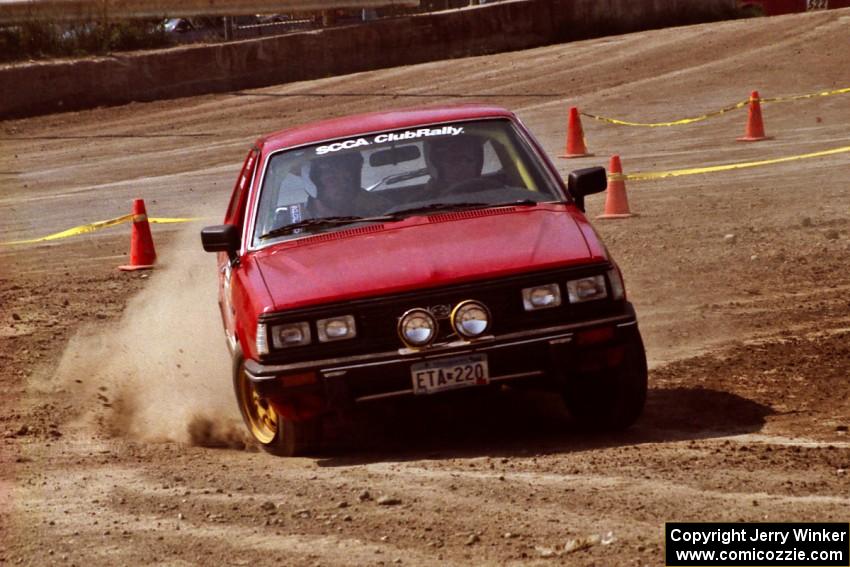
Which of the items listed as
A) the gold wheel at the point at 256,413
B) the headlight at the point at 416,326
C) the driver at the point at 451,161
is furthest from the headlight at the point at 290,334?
the driver at the point at 451,161

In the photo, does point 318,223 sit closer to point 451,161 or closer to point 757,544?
point 451,161

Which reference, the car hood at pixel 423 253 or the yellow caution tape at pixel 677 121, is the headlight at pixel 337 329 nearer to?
the car hood at pixel 423 253

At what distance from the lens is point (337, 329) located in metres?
6.97

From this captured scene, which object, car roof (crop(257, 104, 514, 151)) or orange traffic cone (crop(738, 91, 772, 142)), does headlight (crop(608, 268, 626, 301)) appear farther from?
orange traffic cone (crop(738, 91, 772, 142))

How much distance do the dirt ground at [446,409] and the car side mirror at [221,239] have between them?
1.03m

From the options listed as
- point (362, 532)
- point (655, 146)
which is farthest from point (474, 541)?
point (655, 146)

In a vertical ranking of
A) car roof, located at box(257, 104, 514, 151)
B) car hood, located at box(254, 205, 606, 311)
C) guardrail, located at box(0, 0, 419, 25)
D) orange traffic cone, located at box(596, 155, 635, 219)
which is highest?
guardrail, located at box(0, 0, 419, 25)

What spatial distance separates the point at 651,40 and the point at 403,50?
189 inches

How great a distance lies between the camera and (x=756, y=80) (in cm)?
2555

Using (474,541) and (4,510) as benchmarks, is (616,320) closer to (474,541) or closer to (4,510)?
(474,541)

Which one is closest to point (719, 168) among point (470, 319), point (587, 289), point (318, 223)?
point (318, 223)

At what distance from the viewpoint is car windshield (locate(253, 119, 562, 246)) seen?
7859 mm

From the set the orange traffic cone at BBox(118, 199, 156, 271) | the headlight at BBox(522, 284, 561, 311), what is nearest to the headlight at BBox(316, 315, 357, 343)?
the headlight at BBox(522, 284, 561, 311)

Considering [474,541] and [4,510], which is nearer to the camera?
[474,541]
